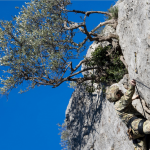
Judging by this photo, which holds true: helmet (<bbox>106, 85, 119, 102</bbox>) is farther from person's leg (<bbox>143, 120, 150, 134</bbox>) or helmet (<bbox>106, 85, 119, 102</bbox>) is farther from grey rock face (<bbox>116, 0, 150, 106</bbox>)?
person's leg (<bbox>143, 120, 150, 134</bbox>)

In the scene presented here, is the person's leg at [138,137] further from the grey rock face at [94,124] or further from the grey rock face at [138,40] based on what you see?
the grey rock face at [94,124]

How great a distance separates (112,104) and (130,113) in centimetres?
414

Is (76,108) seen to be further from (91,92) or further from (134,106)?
(134,106)

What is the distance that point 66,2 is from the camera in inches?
772

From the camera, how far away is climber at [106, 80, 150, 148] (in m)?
9.51

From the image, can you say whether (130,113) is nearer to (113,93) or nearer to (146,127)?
(113,93)

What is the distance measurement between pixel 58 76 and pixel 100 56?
382 centimetres

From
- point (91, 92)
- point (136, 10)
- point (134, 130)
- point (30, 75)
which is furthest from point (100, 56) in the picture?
point (134, 130)

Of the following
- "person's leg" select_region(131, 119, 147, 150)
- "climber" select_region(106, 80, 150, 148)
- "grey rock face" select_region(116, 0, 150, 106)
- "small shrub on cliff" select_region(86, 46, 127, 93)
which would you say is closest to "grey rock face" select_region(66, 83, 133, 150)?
"small shrub on cliff" select_region(86, 46, 127, 93)

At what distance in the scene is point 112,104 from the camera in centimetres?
1487

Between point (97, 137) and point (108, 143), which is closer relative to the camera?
point (108, 143)

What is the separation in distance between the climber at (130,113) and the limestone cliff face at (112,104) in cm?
50

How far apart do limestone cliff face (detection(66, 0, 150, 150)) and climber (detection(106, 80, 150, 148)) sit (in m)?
0.50

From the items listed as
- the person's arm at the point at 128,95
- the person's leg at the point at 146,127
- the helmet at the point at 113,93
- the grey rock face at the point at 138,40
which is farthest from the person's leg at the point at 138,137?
the helmet at the point at 113,93
